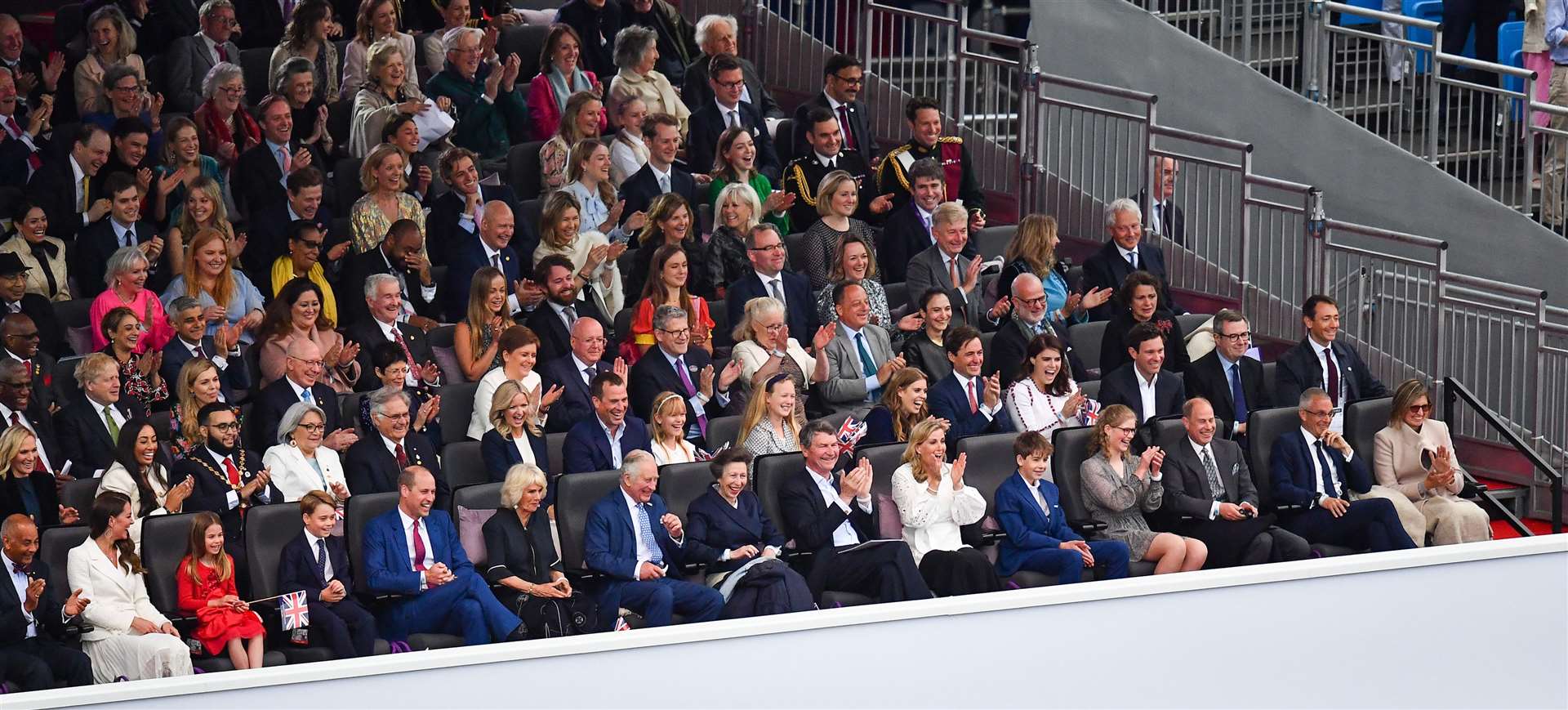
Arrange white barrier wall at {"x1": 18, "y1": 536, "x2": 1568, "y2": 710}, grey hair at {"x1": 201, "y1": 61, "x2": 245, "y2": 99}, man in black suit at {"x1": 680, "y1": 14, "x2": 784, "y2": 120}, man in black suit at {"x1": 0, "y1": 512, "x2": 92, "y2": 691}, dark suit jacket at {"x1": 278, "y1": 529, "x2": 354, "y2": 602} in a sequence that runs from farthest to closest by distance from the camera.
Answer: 1. man in black suit at {"x1": 680, "y1": 14, "x2": 784, "y2": 120}
2. grey hair at {"x1": 201, "y1": 61, "x2": 245, "y2": 99}
3. dark suit jacket at {"x1": 278, "y1": 529, "x2": 354, "y2": 602}
4. man in black suit at {"x1": 0, "y1": 512, "x2": 92, "y2": 691}
5. white barrier wall at {"x1": 18, "y1": 536, "x2": 1568, "y2": 710}

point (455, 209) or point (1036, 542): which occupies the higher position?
point (455, 209)

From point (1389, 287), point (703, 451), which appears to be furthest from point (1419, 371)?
point (703, 451)

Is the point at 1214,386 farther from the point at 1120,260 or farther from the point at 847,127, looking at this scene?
the point at 847,127

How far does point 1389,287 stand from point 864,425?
272 cm

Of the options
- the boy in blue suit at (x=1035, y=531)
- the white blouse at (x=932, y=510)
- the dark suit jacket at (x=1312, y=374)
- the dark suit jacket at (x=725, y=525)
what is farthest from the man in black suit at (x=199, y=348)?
the dark suit jacket at (x=1312, y=374)

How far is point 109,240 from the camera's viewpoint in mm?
7680

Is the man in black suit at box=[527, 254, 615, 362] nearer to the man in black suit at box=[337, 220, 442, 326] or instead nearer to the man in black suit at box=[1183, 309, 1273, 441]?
the man in black suit at box=[337, 220, 442, 326]

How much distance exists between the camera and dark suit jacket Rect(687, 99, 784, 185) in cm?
917

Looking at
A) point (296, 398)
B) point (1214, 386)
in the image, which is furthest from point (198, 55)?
point (1214, 386)

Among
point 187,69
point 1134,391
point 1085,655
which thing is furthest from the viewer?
point 187,69

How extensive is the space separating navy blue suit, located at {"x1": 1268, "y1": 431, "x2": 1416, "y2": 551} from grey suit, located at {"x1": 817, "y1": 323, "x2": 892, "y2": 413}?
1.52 metres

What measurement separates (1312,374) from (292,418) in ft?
13.0

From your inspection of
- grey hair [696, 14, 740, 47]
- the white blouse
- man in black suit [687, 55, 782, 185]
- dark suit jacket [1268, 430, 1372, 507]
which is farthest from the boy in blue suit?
grey hair [696, 14, 740, 47]

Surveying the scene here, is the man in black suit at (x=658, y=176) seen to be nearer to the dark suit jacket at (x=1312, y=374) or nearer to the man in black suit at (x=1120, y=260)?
the man in black suit at (x=1120, y=260)
